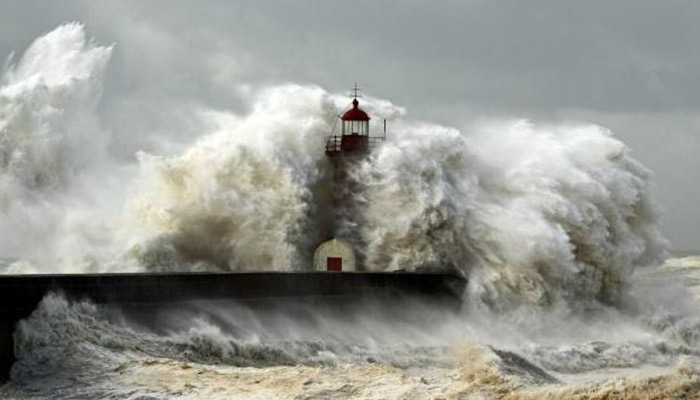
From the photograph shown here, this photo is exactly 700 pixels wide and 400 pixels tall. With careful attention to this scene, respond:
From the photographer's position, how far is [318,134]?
59.2ft

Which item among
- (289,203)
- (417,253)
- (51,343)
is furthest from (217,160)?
(51,343)

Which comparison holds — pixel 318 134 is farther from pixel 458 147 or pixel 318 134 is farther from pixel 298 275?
pixel 298 275

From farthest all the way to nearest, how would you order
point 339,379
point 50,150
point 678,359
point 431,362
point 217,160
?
point 50,150
point 217,160
point 678,359
point 431,362
point 339,379

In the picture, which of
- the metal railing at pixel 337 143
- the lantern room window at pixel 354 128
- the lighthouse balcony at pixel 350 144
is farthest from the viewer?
the lantern room window at pixel 354 128

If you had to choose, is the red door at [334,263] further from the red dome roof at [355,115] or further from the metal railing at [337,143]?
the red dome roof at [355,115]

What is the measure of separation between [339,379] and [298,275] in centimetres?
427

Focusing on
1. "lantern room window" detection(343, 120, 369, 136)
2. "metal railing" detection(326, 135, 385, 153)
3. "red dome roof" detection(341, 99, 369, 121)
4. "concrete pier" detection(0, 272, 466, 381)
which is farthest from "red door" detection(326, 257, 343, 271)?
"red dome roof" detection(341, 99, 369, 121)

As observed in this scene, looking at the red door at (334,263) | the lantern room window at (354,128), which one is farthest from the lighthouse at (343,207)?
the lantern room window at (354,128)

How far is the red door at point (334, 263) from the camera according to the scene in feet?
55.9

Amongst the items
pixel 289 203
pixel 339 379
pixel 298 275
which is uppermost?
pixel 289 203

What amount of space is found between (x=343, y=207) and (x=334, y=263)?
102cm

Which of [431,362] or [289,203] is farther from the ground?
[289,203]

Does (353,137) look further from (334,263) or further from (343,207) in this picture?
(334,263)

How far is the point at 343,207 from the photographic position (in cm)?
1767
